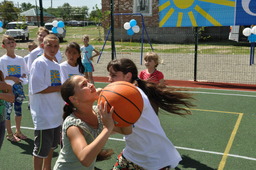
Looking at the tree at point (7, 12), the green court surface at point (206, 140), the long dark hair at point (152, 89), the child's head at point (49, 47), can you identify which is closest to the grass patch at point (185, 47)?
the green court surface at point (206, 140)

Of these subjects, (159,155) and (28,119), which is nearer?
(159,155)

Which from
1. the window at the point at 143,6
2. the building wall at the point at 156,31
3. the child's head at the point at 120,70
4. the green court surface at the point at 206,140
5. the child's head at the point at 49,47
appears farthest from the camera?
the window at the point at 143,6

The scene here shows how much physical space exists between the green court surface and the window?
85.8 feet

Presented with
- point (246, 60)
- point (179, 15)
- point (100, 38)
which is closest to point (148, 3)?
point (100, 38)

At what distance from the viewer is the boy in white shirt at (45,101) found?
13.2ft

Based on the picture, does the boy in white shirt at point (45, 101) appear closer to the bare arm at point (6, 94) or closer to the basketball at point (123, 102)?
the bare arm at point (6, 94)

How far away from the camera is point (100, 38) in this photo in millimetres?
34844

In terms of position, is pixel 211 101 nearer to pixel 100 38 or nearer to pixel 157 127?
pixel 157 127

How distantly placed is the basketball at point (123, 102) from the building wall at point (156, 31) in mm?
29023

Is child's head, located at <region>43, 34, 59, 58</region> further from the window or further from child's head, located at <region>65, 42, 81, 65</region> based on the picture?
the window

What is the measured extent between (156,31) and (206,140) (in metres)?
28.3

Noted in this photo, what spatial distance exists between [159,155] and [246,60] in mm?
17539

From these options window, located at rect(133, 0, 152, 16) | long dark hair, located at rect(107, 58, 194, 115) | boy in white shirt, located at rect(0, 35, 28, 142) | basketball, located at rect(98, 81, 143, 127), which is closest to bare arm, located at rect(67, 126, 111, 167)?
basketball, located at rect(98, 81, 143, 127)

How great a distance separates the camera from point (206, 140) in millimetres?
5855
